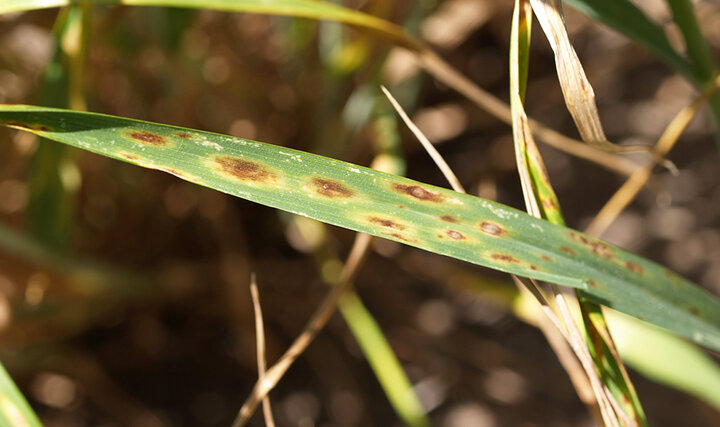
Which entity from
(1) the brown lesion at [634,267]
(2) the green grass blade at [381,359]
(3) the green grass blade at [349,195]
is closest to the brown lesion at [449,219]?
(3) the green grass blade at [349,195]

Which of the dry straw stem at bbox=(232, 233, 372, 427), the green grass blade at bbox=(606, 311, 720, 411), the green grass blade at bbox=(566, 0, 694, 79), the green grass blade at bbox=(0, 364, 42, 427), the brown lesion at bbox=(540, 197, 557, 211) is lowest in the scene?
the green grass blade at bbox=(0, 364, 42, 427)

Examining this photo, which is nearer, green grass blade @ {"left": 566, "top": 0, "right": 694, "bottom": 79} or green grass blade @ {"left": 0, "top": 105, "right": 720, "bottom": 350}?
green grass blade @ {"left": 0, "top": 105, "right": 720, "bottom": 350}

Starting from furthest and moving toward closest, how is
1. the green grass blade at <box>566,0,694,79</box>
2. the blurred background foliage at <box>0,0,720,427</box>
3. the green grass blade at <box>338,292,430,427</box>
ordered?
the blurred background foliage at <box>0,0,720,427</box>
the green grass blade at <box>338,292,430,427</box>
the green grass blade at <box>566,0,694,79</box>

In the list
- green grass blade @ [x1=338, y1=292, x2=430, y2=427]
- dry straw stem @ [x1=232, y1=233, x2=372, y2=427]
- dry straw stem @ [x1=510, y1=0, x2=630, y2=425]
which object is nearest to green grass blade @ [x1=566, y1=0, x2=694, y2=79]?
dry straw stem @ [x1=510, y1=0, x2=630, y2=425]

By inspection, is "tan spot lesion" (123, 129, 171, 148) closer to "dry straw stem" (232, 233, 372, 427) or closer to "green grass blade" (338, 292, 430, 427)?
"dry straw stem" (232, 233, 372, 427)

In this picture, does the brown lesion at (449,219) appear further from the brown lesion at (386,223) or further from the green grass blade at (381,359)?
the green grass blade at (381,359)

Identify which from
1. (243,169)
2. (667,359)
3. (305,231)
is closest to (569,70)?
(243,169)

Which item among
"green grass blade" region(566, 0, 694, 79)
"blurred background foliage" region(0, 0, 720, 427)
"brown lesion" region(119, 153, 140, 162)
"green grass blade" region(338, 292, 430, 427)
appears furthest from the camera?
"blurred background foliage" region(0, 0, 720, 427)

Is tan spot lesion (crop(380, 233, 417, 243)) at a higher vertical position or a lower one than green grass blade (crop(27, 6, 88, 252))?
lower
